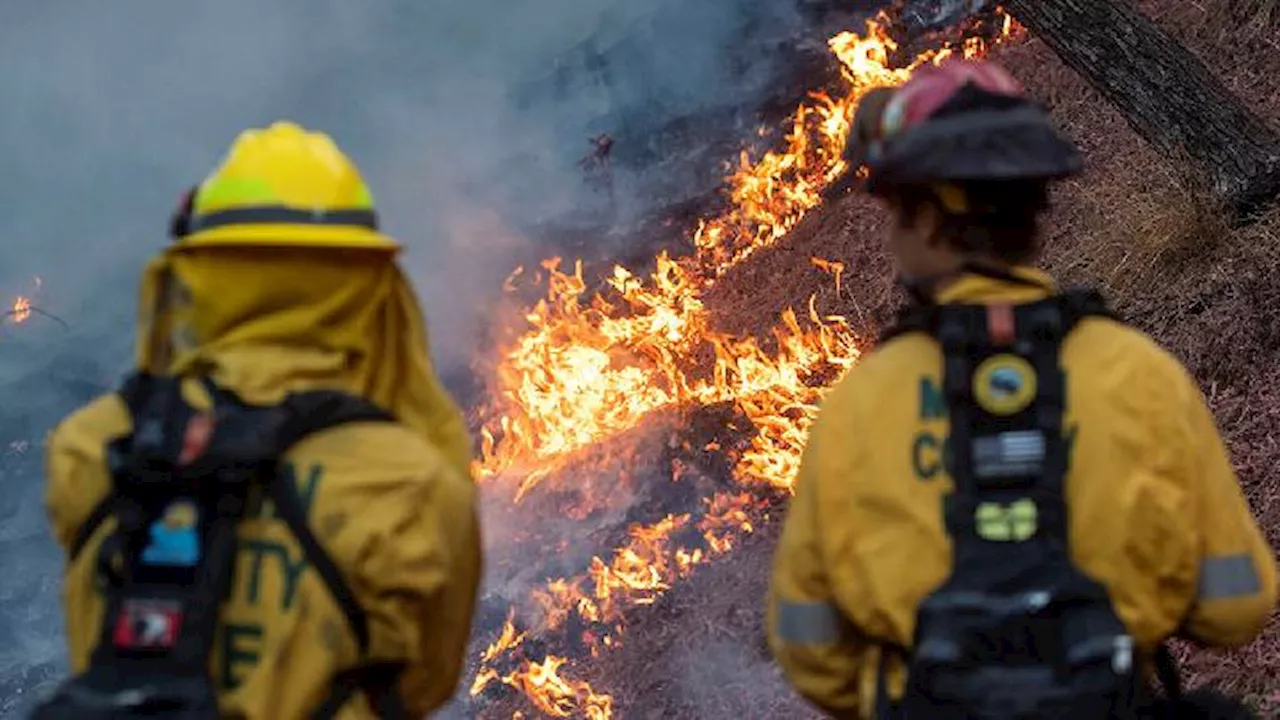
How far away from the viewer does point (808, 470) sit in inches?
85.8

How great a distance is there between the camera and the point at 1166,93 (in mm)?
6281

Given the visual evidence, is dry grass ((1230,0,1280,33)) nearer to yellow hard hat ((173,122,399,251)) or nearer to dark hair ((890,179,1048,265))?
dark hair ((890,179,1048,265))

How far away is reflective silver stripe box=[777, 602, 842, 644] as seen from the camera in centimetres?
221

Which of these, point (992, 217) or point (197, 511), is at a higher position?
point (992, 217)

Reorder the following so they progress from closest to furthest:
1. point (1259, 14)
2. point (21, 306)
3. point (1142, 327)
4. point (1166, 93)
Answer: point (1142, 327) → point (1166, 93) → point (1259, 14) → point (21, 306)

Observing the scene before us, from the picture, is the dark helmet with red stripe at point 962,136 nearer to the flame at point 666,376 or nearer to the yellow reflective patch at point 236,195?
the yellow reflective patch at point 236,195

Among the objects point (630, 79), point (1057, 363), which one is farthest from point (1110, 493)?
point (630, 79)

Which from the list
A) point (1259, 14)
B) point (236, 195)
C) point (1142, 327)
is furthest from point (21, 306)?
point (236, 195)

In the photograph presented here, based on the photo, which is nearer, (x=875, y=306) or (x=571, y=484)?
(x=571, y=484)

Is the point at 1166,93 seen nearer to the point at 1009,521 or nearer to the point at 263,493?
the point at 1009,521

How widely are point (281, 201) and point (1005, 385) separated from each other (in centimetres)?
112

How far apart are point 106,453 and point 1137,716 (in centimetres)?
157

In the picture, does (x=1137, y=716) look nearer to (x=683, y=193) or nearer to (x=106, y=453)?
(x=106, y=453)

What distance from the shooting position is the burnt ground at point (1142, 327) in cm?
515
